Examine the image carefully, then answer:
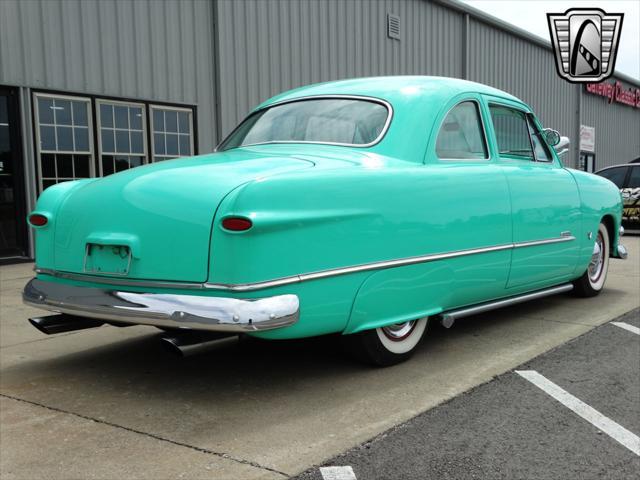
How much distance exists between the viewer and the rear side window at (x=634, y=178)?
13.0 meters

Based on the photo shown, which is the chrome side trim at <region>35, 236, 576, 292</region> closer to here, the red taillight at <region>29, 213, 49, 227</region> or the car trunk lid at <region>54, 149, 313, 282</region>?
the car trunk lid at <region>54, 149, 313, 282</region>

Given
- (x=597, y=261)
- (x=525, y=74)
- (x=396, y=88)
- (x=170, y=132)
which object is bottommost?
(x=597, y=261)

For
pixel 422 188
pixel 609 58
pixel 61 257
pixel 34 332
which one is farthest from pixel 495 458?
pixel 609 58

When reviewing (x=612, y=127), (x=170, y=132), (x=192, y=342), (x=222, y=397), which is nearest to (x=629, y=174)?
(x=170, y=132)

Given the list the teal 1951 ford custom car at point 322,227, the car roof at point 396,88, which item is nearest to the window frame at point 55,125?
the teal 1951 ford custom car at point 322,227

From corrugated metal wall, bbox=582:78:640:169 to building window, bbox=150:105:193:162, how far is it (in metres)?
19.0

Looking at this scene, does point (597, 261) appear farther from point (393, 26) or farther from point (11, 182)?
point (393, 26)

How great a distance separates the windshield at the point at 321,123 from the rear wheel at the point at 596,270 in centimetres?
301

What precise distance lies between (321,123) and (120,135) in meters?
7.17

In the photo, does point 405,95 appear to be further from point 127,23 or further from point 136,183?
point 127,23

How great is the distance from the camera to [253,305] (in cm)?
285

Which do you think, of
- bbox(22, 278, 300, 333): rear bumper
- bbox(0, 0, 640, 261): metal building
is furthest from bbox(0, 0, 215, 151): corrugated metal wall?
bbox(22, 278, 300, 333): rear bumper

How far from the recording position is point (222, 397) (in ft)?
10.7

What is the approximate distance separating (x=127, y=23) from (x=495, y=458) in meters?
9.41
